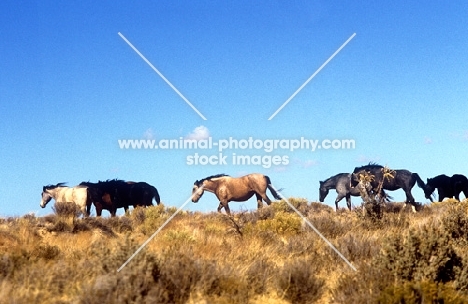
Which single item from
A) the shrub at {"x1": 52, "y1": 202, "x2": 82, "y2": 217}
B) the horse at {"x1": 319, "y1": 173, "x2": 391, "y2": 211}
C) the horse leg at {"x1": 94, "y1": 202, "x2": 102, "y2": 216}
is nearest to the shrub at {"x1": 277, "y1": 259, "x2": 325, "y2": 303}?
the shrub at {"x1": 52, "y1": 202, "x2": 82, "y2": 217}

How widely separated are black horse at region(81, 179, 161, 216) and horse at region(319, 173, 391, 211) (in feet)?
33.5

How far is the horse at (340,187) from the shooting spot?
28594 millimetres

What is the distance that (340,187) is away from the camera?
29.5 metres

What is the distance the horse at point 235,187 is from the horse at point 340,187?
3.23m

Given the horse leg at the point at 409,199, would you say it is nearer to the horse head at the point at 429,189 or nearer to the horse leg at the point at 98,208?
the horse head at the point at 429,189

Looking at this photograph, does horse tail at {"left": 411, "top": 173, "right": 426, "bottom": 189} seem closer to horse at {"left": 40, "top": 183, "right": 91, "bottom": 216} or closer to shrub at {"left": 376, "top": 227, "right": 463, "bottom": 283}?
horse at {"left": 40, "top": 183, "right": 91, "bottom": 216}

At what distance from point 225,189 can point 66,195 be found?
912cm

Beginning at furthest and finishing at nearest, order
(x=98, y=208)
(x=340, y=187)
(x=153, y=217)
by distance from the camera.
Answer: (x=340, y=187) < (x=98, y=208) < (x=153, y=217)

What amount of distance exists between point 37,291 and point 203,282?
2.06m

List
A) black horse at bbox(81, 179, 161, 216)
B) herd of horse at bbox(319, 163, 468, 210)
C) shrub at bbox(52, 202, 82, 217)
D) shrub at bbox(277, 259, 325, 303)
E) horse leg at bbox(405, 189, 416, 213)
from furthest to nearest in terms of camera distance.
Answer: black horse at bbox(81, 179, 161, 216) < herd of horse at bbox(319, 163, 468, 210) < horse leg at bbox(405, 189, 416, 213) < shrub at bbox(52, 202, 82, 217) < shrub at bbox(277, 259, 325, 303)

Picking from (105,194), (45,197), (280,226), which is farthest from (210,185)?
(280,226)

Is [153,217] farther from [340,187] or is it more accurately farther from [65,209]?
[340,187]

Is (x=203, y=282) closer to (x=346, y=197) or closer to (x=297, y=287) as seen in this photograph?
(x=297, y=287)

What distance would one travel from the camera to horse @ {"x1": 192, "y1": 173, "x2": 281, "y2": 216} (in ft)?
97.7
